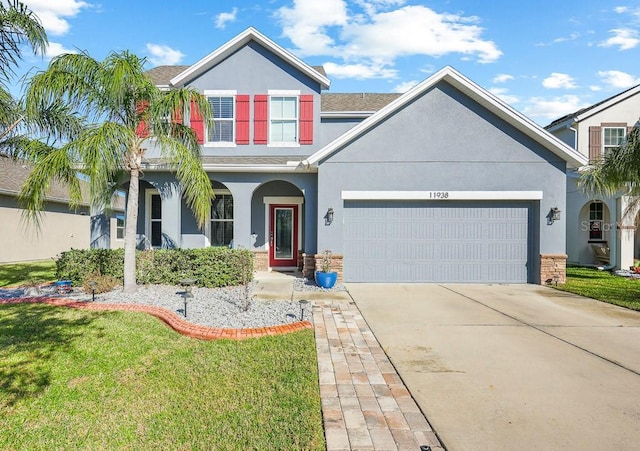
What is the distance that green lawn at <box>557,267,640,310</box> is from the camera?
8.78 meters

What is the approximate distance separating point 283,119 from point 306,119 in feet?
2.81

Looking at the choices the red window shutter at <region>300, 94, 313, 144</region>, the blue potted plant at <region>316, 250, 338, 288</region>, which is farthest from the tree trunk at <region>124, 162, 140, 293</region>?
the red window shutter at <region>300, 94, 313, 144</region>

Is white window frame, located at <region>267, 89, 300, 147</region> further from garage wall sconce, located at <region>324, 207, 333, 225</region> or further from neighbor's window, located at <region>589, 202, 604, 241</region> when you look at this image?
neighbor's window, located at <region>589, 202, 604, 241</region>

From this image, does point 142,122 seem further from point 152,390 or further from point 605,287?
point 605,287

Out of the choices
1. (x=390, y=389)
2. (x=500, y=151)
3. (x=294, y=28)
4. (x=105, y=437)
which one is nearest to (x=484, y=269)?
(x=500, y=151)

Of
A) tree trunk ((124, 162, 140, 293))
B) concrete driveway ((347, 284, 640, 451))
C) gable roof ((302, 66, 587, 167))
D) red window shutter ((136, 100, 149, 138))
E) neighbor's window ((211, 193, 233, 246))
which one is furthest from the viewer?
neighbor's window ((211, 193, 233, 246))

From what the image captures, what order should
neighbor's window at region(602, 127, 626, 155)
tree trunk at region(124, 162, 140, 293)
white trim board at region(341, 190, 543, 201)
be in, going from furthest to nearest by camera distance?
neighbor's window at region(602, 127, 626, 155), white trim board at region(341, 190, 543, 201), tree trunk at region(124, 162, 140, 293)

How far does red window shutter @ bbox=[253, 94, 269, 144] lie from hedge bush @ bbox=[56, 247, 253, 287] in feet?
15.9

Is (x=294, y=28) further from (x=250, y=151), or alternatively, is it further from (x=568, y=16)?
(x=568, y=16)

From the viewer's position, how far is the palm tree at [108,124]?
23.8 ft

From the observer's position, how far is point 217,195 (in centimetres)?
1330

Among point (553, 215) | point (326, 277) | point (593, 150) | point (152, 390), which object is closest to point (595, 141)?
point (593, 150)

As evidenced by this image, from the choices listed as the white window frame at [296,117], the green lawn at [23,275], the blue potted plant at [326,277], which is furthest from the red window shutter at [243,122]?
the green lawn at [23,275]

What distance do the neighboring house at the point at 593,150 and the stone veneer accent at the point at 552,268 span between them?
5.86 metres
